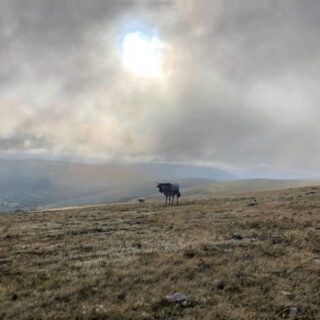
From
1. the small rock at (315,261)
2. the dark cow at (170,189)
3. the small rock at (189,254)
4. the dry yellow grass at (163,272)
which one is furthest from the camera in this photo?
the dark cow at (170,189)

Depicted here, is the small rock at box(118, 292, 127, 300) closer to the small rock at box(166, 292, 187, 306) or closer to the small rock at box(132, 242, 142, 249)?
the small rock at box(166, 292, 187, 306)

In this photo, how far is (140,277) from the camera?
17625 mm

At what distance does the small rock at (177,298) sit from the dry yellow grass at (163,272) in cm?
22

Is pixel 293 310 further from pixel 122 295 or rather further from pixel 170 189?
pixel 170 189

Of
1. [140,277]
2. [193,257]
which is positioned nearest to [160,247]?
[193,257]

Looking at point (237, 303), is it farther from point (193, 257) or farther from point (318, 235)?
point (318, 235)

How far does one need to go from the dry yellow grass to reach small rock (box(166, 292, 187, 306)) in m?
0.22

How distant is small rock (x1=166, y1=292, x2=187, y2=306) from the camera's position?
15.3 m

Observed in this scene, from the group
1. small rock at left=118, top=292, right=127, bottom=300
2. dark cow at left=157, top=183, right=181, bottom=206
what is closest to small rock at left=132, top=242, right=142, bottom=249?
small rock at left=118, top=292, right=127, bottom=300

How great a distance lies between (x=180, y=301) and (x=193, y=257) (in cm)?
577

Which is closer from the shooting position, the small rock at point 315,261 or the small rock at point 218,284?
the small rock at point 218,284

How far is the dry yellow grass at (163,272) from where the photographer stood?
47.9ft

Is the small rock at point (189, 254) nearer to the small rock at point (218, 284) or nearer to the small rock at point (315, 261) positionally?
the small rock at point (218, 284)

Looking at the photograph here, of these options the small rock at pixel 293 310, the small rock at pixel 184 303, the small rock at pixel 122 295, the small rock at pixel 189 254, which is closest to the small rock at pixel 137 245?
the small rock at pixel 189 254
